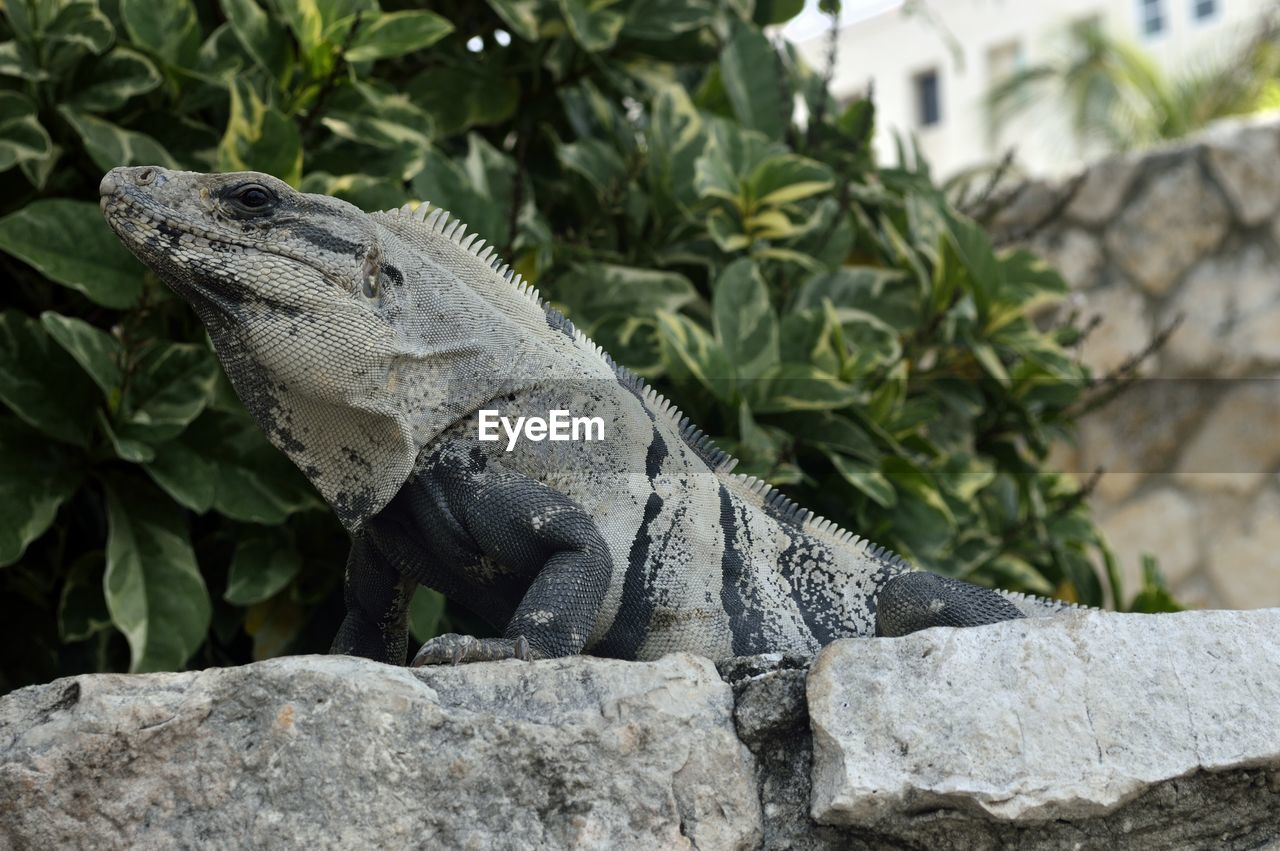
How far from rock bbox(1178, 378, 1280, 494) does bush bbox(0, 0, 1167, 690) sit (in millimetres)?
5459

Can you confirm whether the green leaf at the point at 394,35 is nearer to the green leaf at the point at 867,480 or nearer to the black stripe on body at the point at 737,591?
the green leaf at the point at 867,480

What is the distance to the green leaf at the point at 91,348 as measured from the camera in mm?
3389

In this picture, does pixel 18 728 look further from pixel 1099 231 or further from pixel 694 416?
pixel 1099 231

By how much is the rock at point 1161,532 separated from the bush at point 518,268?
5631 millimetres

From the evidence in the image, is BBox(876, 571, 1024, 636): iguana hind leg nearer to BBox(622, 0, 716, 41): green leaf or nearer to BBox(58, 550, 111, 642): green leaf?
BBox(58, 550, 111, 642): green leaf

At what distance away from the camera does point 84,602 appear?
366 cm

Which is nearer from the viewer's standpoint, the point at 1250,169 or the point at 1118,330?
the point at 1250,169

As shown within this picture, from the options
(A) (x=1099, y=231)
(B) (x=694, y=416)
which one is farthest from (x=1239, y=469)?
(B) (x=694, y=416)

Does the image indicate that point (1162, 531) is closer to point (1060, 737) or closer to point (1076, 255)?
point (1076, 255)

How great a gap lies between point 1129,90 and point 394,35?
12.8 metres

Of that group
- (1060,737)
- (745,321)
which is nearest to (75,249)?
(745,321)

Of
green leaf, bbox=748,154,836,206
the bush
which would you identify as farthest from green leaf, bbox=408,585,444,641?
green leaf, bbox=748,154,836,206

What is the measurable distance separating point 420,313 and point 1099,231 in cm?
916

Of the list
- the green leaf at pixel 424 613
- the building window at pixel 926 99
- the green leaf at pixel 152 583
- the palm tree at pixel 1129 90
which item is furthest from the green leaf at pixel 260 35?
the building window at pixel 926 99
